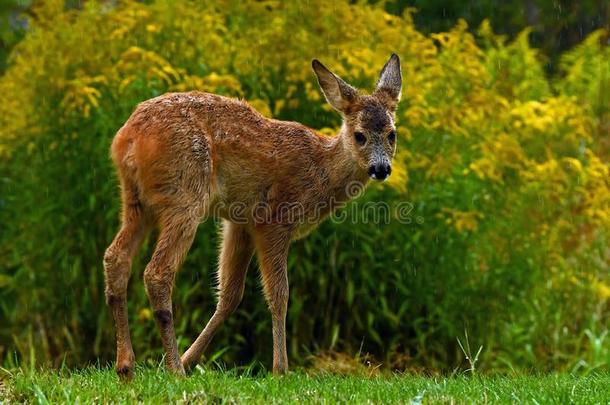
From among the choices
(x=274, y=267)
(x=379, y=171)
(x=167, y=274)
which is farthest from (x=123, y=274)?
(x=379, y=171)

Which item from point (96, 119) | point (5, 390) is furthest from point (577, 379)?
point (96, 119)

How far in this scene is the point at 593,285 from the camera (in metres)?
9.41

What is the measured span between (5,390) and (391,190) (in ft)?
12.9

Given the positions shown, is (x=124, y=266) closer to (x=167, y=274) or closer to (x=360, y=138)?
(x=167, y=274)

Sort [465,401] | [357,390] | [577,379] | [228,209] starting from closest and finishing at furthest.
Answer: [465,401] → [357,390] → [577,379] → [228,209]

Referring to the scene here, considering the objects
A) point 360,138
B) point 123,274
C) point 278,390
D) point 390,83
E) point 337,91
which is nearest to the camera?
point 278,390

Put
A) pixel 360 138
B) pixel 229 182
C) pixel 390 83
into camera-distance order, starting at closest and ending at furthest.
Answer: pixel 229 182
pixel 360 138
pixel 390 83

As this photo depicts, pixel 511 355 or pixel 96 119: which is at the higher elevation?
pixel 96 119

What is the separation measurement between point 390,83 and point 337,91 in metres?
0.43

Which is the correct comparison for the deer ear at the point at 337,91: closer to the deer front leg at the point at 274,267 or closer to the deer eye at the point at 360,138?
the deer eye at the point at 360,138

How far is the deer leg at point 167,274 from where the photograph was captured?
627cm

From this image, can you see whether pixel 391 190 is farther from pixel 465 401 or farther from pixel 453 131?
pixel 465 401

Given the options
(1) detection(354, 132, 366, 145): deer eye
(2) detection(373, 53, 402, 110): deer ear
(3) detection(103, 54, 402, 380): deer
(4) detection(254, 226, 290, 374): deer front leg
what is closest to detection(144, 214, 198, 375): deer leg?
(3) detection(103, 54, 402, 380): deer

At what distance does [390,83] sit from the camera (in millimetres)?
7473
